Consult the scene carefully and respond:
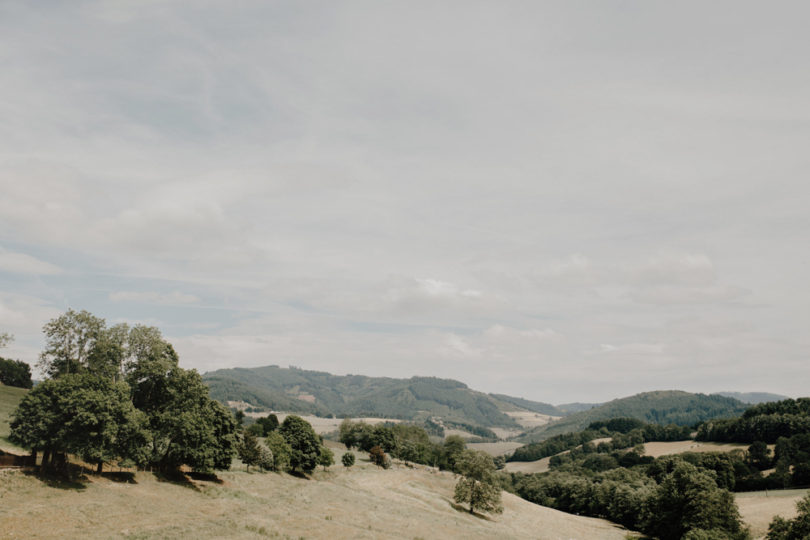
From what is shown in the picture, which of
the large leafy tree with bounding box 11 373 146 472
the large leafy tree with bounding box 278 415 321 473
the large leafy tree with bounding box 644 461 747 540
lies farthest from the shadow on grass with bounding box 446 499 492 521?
the large leafy tree with bounding box 11 373 146 472

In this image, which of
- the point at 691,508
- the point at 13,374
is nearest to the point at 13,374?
the point at 13,374

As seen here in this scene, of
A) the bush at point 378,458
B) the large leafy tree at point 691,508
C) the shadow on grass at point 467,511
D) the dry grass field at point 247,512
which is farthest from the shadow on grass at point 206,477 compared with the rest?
the large leafy tree at point 691,508

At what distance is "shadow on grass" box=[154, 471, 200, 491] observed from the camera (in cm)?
6197

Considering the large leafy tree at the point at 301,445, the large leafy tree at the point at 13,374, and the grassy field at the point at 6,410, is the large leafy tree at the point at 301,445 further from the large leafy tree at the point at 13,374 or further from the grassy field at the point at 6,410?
the large leafy tree at the point at 13,374

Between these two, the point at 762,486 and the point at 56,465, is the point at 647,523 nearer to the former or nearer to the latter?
the point at 762,486

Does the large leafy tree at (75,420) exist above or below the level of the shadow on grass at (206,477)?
above

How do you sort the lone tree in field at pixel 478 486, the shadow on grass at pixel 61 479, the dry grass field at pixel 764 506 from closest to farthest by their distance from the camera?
1. the shadow on grass at pixel 61 479
2. the dry grass field at pixel 764 506
3. the lone tree in field at pixel 478 486

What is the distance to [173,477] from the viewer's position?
64812mm

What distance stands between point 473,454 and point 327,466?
39318 mm

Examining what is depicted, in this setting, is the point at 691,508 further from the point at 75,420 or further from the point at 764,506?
the point at 75,420

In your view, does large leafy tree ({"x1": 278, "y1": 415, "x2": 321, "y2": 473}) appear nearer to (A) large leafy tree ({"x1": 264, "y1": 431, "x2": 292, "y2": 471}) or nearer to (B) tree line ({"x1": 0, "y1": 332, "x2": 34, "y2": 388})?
(A) large leafy tree ({"x1": 264, "y1": 431, "x2": 292, "y2": 471})

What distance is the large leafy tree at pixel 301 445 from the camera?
96625 millimetres

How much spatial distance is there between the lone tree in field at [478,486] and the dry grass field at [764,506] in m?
44.5

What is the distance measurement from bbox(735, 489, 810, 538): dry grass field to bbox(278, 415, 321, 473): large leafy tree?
84370 mm
